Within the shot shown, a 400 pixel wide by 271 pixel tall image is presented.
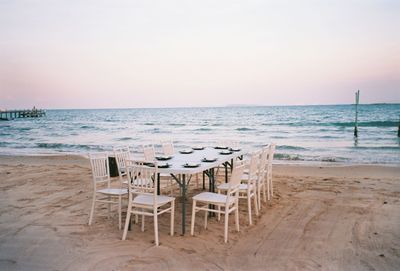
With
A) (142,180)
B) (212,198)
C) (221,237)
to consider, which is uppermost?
(142,180)

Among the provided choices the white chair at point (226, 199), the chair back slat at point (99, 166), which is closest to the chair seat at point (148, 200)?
the white chair at point (226, 199)

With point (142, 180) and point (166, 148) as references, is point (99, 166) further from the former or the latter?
point (166, 148)

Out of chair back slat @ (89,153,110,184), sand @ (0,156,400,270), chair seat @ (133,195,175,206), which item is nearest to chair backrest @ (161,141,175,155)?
sand @ (0,156,400,270)

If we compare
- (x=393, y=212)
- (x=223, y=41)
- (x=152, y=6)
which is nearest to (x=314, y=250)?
(x=393, y=212)

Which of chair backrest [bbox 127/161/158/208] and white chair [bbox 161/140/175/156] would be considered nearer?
chair backrest [bbox 127/161/158/208]

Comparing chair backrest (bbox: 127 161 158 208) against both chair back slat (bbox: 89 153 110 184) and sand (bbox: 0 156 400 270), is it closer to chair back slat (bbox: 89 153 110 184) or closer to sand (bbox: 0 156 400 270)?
sand (bbox: 0 156 400 270)

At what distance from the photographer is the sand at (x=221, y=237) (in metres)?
3.51

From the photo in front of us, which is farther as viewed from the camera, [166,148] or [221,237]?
[166,148]

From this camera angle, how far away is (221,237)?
4246mm

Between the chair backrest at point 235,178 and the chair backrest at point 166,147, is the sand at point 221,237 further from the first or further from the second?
the chair backrest at point 166,147

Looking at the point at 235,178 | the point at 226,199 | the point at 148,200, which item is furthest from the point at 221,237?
the point at 148,200

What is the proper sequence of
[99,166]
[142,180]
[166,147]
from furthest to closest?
[166,147] < [99,166] < [142,180]

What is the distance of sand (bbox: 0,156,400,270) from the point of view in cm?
351

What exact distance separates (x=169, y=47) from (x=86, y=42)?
10.9 ft
